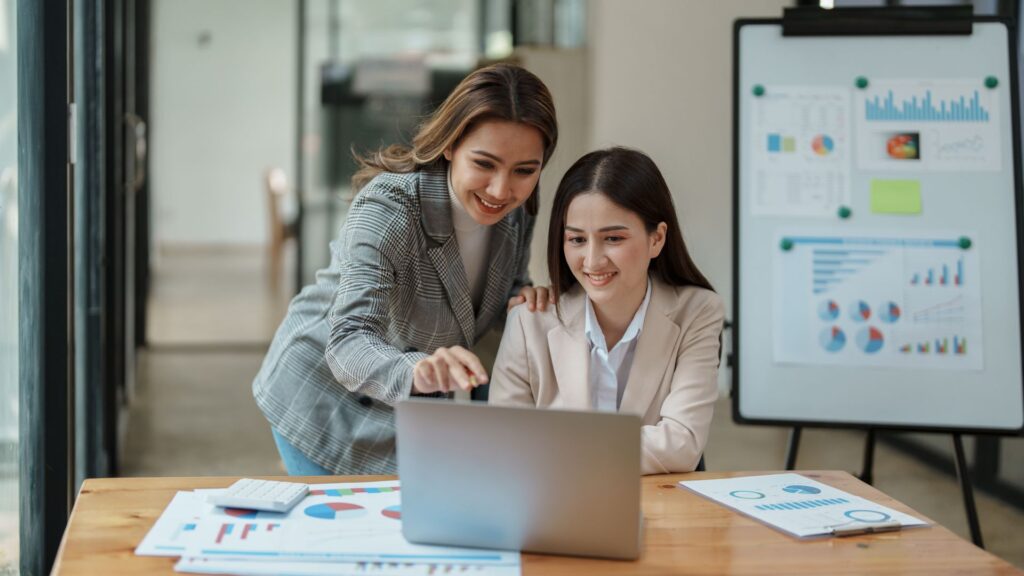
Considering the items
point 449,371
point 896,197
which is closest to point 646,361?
point 449,371

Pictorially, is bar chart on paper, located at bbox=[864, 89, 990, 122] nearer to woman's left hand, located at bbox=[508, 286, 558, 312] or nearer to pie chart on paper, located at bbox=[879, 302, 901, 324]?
pie chart on paper, located at bbox=[879, 302, 901, 324]

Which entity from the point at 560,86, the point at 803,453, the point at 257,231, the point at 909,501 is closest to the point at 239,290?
the point at 257,231

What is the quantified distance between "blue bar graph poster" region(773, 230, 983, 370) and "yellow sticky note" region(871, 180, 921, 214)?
65mm

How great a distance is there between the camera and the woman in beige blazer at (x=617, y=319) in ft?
5.67

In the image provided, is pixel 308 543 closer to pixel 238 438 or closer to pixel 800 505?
pixel 800 505

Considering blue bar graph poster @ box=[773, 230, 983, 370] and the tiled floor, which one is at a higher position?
blue bar graph poster @ box=[773, 230, 983, 370]

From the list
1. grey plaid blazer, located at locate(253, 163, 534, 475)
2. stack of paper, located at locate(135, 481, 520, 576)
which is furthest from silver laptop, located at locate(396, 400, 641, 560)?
grey plaid blazer, located at locate(253, 163, 534, 475)

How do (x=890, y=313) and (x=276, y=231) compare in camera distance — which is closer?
(x=890, y=313)

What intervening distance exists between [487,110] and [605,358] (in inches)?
17.4

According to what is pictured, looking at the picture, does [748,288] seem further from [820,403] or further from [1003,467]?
[1003,467]

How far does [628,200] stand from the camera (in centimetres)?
175

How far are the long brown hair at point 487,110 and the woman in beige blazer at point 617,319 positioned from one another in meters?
0.13

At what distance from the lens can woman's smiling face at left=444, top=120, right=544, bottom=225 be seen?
167 centimetres

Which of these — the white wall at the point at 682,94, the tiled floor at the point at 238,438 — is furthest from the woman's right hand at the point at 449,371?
the white wall at the point at 682,94
